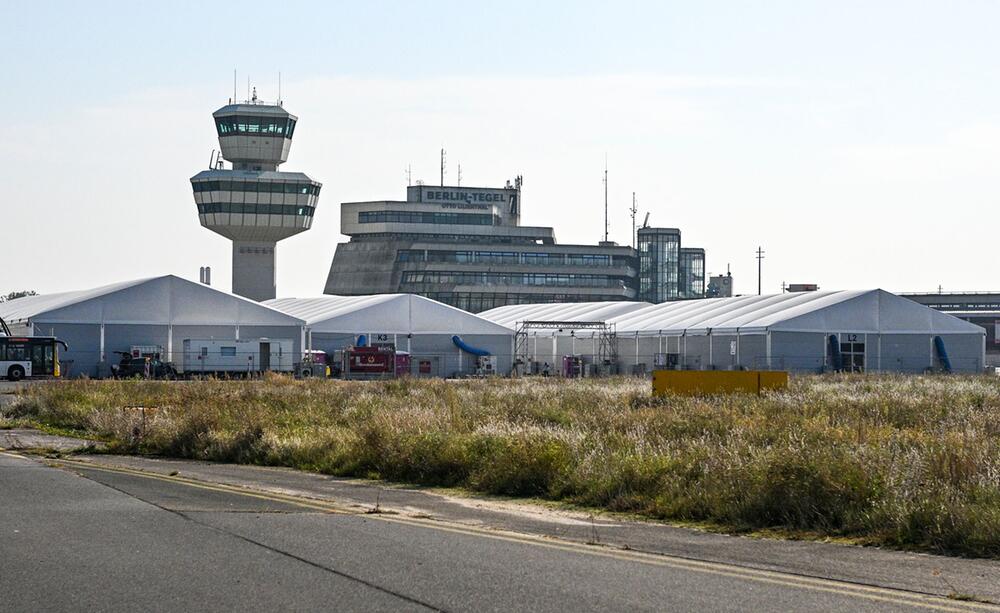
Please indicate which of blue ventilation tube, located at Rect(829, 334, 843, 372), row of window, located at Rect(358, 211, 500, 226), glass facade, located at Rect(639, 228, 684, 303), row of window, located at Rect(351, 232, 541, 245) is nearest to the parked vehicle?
blue ventilation tube, located at Rect(829, 334, 843, 372)

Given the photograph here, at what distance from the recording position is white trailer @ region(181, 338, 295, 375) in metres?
71.2

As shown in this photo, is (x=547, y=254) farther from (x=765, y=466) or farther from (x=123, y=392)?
(x=765, y=466)

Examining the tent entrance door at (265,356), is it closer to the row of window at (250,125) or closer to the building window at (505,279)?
the row of window at (250,125)

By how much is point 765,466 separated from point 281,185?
101819 mm

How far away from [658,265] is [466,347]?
87.9 meters

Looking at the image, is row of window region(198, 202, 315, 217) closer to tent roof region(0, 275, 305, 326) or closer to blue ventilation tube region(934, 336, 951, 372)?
tent roof region(0, 275, 305, 326)

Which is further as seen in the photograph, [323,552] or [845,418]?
[845,418]

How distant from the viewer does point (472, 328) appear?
262 ft

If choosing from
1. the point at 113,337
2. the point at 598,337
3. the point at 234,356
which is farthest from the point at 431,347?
the point at 113,337

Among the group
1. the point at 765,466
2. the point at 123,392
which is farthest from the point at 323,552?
the point at 123,392

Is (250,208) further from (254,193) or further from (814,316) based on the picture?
(814,316)

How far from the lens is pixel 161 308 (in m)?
72.4

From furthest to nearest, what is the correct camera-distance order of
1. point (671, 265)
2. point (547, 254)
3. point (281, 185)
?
point (671, 265), point (547, 254), point (281, 185)

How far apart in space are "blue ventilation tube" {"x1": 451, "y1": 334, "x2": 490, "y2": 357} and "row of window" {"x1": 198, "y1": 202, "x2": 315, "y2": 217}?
4065 centimetres
